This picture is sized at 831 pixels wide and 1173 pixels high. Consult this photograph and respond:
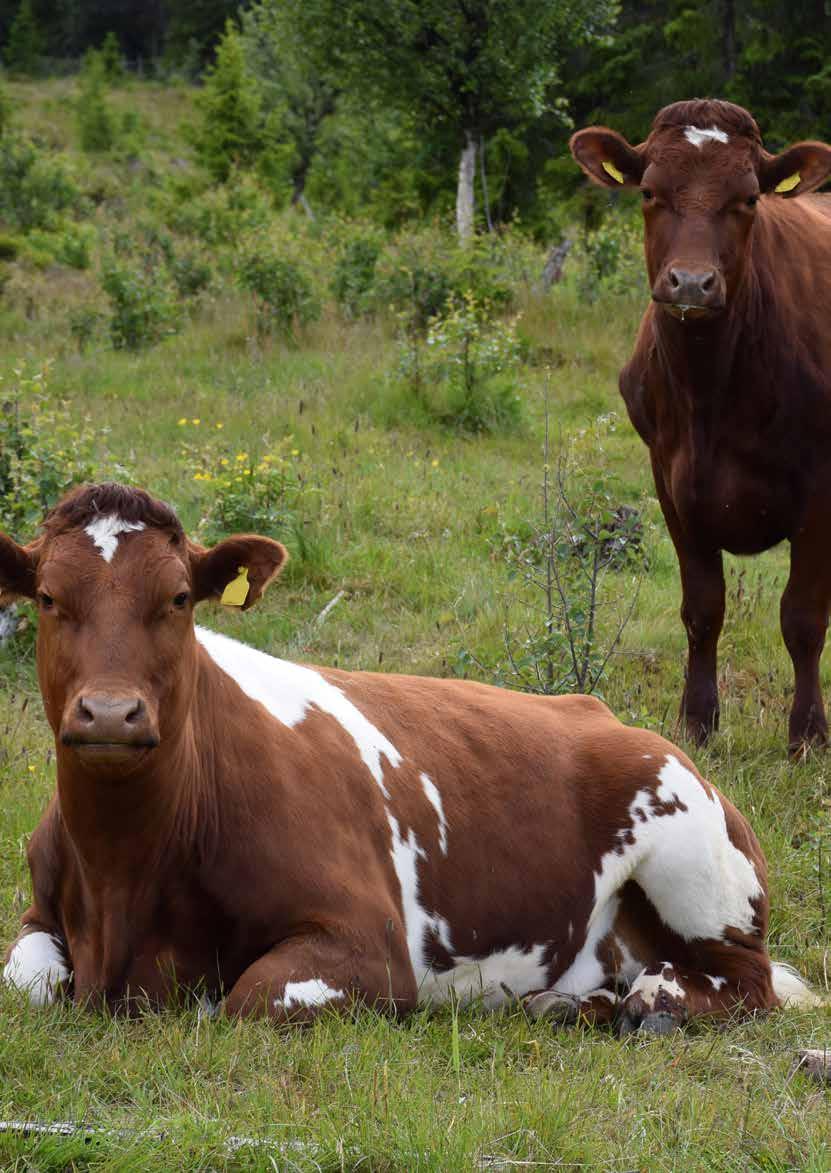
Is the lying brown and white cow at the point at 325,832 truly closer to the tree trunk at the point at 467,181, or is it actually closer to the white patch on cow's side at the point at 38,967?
the white patch on cow's side at the point at 38,967

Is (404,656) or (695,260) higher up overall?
(695,260)

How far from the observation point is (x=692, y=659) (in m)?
7.51

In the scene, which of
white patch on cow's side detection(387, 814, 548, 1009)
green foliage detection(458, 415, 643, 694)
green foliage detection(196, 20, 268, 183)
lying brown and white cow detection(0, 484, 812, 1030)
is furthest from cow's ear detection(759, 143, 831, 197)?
green foliage detection(196, 20, 268, 183)

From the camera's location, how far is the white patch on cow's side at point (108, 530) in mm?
3990

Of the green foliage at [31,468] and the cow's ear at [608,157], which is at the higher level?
the cow's ear at [608,157]

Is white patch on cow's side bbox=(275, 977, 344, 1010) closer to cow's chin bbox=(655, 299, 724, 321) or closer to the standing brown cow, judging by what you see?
the standing brown cow

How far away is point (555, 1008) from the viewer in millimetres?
4695

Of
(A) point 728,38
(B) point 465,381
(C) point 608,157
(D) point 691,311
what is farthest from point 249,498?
(A) point 728,38

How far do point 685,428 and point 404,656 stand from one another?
73.1 inches

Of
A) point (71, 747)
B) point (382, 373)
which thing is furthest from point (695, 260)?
point (382, 373)

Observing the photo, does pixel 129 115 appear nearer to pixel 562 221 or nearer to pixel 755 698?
pixel 562 221

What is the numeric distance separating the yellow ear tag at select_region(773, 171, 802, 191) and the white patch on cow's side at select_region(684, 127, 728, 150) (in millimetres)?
396

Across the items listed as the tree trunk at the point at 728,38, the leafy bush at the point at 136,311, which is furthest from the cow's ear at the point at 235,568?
the tree trunk at the point at 728,38

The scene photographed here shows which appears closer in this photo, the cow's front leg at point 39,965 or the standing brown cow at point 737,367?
the cow's front leg at point 39,965
